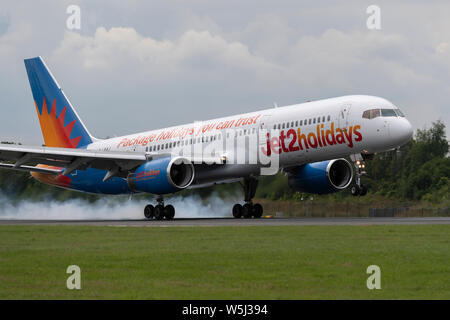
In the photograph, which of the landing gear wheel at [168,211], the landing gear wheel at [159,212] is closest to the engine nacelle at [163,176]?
the landing gear wheel at [159,212]

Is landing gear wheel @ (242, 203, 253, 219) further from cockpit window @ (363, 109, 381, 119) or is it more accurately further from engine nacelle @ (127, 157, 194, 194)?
cockpit window @ (363, 109, 381, 119)

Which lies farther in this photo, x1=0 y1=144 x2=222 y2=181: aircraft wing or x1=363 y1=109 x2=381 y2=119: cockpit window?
x1=0 y1=144 x2=222 y2=181: aircraft wing

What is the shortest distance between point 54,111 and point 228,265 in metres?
33.3

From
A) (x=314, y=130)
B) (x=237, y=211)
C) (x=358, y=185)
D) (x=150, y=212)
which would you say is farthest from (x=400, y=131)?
(x=150, y=212)

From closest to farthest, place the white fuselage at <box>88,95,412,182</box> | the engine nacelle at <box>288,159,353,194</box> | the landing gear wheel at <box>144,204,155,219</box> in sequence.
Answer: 1. the white fuselage at <box>88,95,412,182</box>
2. the landing gear wheel at <box>144,204,155,219</box>
3. the engine nacelle at <box>288,159,353,194</box>

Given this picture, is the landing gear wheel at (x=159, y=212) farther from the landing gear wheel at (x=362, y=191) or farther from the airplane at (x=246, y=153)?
the landing gear wheel at (x=362, y=191)

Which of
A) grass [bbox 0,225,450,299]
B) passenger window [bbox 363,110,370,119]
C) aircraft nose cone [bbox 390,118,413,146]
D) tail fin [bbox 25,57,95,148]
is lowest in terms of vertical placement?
grass [bbox 0,225,450,299]

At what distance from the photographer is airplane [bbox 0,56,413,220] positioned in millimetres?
32656

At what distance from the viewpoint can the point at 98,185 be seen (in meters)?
43.3

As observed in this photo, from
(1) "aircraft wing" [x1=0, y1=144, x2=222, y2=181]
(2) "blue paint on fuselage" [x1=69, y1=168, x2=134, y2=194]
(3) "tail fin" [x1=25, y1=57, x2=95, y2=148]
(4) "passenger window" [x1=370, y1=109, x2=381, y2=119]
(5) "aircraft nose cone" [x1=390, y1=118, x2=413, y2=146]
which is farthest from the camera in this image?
(3) "tail fin" [x1=25, y1=57, x2=95, y2=148]

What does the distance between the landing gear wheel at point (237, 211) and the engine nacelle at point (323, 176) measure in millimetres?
3275

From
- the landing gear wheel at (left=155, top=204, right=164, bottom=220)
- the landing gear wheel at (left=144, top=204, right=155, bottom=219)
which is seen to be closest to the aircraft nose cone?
the landing gear wheel at (left=155, top=204, right=164, bottom=220)

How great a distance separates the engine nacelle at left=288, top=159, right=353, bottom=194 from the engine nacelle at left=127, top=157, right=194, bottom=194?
261 inches
